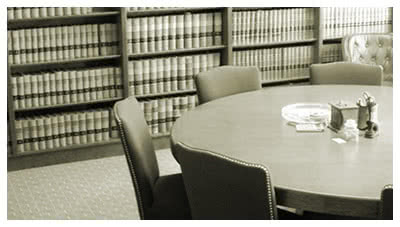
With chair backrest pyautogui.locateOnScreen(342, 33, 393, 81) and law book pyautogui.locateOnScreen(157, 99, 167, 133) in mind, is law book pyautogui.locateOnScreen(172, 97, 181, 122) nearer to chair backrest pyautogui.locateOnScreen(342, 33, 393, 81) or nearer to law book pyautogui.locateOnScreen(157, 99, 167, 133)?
law book pyautogui.locateOnScreen(157, 99, 167, 133)

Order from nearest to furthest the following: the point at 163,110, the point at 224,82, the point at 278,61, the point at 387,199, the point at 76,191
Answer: the point at 387,199 → the point at 224,82 → the point at 76,191 → the point at 163,110 → the point at 278,61

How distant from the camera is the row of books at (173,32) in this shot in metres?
4.42

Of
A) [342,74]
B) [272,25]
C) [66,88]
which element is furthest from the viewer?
[272,25]

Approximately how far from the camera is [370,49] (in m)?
4.98

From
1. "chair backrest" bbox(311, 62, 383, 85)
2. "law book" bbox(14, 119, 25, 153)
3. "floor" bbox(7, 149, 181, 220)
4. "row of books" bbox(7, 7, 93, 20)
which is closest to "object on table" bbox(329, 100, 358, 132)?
"chair backrest" bbox(311, 62, 383, 85)

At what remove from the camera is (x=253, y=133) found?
7.83ft

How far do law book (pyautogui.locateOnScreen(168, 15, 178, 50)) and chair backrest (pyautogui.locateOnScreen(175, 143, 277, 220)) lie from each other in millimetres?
2814

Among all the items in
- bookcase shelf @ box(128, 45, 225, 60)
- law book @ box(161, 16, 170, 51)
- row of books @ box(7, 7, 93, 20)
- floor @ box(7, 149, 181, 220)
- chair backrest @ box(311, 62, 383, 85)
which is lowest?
floor @ box(7, 149, 181, 220)

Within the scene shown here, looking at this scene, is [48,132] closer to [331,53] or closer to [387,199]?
[331,53]

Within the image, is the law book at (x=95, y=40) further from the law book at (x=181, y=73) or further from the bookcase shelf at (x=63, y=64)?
the law book at (x=181, y=73)

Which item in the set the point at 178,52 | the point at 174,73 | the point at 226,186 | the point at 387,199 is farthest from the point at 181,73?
the point at 387,199

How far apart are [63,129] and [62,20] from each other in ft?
2.86

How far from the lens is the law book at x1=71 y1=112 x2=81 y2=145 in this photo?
4.36 m


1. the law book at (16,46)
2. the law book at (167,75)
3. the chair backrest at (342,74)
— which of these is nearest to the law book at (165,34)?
the law book at (167,75)
